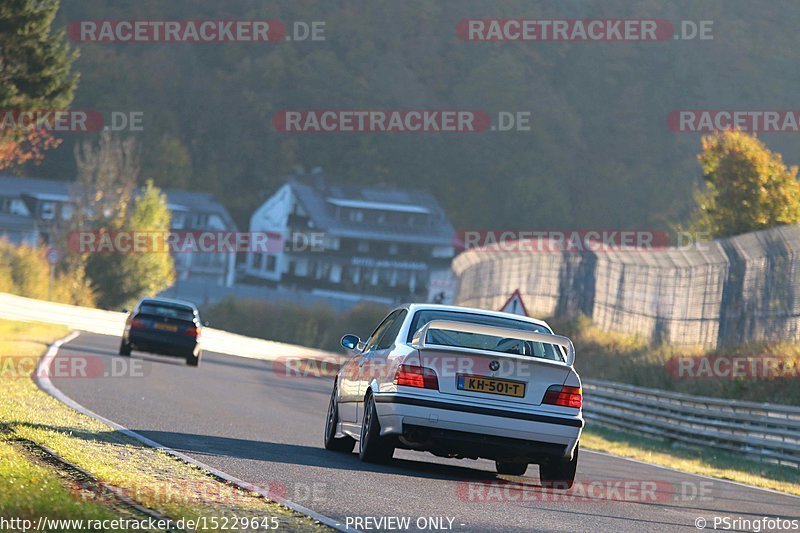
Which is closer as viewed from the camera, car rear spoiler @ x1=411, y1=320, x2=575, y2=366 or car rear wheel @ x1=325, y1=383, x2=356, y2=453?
car rear spoiler @ x1=411, y1=320, x2=575, y2=366

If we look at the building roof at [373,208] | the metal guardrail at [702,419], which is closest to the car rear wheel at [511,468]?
the metal guardrail at [702,419]

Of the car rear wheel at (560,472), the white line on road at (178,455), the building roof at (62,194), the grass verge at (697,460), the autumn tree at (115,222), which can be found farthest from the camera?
the building roof at (62,194)

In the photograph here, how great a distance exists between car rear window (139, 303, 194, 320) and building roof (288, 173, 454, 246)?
91403 millimetres

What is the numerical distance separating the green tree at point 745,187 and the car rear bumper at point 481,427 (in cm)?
3436

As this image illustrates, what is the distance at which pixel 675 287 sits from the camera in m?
32.9

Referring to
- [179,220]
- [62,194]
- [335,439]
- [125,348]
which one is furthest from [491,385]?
[179,220]

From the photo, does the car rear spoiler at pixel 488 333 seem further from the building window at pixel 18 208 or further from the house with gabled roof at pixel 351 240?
the building window at pixel 18 208

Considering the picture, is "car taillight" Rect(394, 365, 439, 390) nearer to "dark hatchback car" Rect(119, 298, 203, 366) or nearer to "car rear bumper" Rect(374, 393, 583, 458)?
"car rear bumper" Rect(374, 393, 583, 458)

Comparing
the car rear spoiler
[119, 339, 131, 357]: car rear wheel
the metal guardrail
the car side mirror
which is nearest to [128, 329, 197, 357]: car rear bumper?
[119, 339, 131, 357]: car rear wheel

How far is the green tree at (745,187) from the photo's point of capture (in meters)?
44.3

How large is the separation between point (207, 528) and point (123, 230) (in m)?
67.9

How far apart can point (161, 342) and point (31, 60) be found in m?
15.8

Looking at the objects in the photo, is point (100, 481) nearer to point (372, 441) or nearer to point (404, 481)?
point (404, 481)

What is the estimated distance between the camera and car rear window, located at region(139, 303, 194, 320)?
1155 inches
